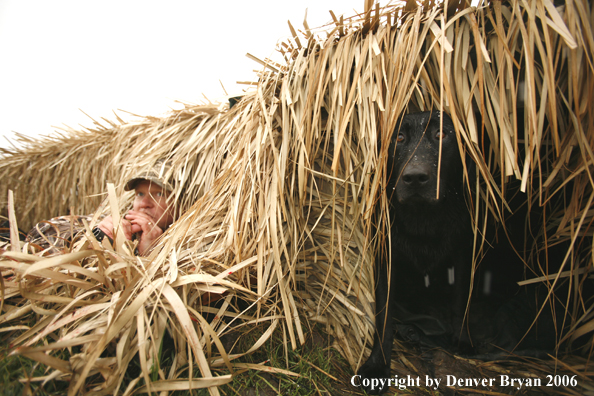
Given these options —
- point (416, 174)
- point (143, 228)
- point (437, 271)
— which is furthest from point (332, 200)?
point (143, 228)

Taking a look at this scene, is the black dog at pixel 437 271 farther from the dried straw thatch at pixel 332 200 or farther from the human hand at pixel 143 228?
the human hand at pixel 143 228

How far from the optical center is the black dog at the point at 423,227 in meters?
0.99

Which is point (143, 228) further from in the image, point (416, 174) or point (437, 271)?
point (437, 271)

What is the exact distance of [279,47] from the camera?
138 centimetres

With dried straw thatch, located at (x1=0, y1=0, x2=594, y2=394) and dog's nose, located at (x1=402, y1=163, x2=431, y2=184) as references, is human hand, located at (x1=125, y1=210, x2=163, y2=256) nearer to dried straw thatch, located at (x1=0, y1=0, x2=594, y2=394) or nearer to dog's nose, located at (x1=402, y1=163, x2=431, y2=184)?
dried straw thatch, located at (x1=0, y1=0, x2=594, y2=394)

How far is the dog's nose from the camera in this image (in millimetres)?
938

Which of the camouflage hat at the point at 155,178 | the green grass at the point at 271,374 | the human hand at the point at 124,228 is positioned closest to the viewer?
the green grass at the point at 271,374

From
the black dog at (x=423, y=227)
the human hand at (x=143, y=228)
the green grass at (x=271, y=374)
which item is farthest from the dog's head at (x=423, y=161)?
Answer: the human hand at (x=143, y=228)

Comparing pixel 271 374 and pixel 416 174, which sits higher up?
pixel 416 174

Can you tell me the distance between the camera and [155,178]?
1756 millimetres

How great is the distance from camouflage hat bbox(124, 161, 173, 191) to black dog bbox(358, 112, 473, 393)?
4.74ft

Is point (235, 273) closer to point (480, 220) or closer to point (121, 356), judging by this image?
point (121, 356)

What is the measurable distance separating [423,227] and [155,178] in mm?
1631

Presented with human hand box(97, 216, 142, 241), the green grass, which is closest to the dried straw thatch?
the green grass
